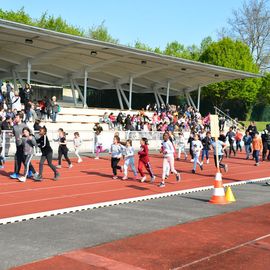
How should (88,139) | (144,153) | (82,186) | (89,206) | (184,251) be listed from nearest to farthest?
(184,251) → (89,206) → (82,186) → (144,153) → (88,139)

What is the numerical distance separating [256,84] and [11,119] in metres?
39.0

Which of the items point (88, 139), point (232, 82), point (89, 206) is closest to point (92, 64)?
point (88, 139)

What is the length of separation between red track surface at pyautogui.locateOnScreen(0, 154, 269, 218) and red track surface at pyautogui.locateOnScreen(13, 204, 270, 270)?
132 inches

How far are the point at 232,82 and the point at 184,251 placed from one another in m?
47.3

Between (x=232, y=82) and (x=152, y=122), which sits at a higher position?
(x=232, y=82)

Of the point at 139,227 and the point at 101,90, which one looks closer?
the point at 139,227

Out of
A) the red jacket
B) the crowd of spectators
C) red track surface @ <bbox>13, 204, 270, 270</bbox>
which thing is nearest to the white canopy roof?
the crowd of spectators

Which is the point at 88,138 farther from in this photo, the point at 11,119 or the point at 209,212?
the point at 209,212

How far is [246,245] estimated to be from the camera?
26.1 ft

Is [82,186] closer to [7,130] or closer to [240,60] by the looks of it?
[7,130]

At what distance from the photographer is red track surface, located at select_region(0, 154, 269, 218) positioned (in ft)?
37.9

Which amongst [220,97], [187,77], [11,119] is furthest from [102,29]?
[11,119]

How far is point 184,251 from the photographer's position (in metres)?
7.51

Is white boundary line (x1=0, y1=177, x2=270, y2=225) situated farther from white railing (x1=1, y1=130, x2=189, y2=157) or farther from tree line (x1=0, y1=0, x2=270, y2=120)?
tree line (x1=0, y1=0, x2=270, y2=120)
